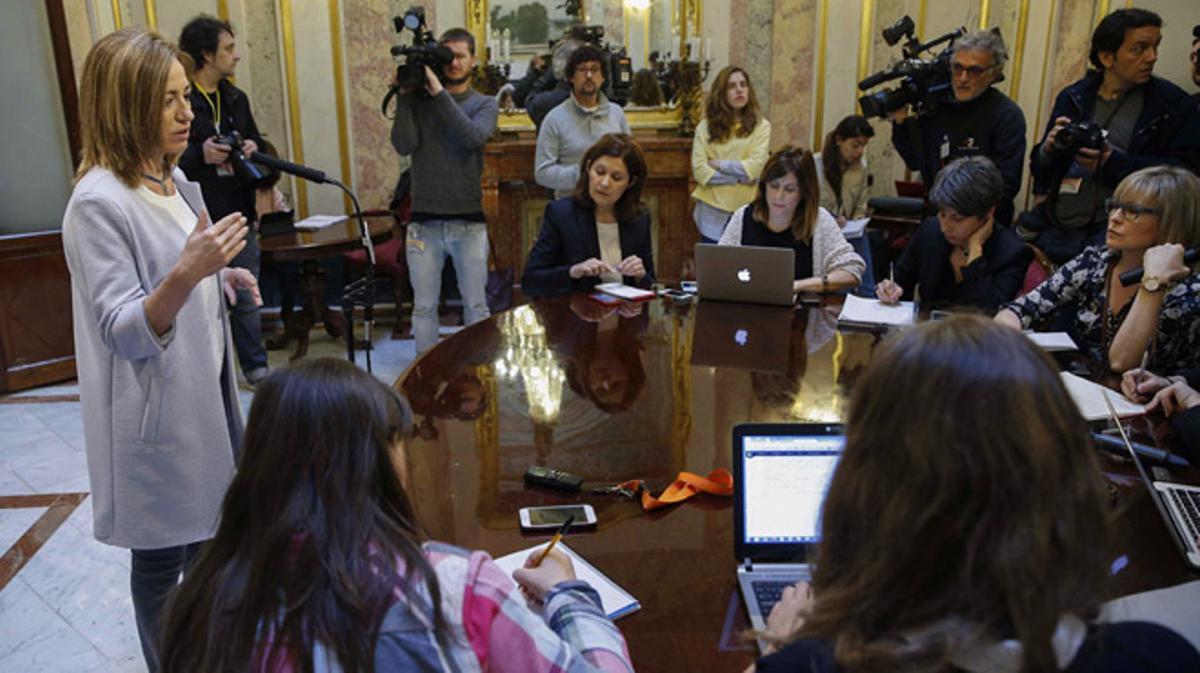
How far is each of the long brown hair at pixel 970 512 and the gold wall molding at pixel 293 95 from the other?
507 centimetres

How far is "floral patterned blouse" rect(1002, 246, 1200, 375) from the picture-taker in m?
2.28

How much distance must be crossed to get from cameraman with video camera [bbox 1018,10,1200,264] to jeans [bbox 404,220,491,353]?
7.49 feet

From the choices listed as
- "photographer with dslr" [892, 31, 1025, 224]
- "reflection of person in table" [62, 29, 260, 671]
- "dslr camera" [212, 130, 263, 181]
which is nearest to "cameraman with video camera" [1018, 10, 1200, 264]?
"photographer with dslr" [892, 31, 1025, 224]

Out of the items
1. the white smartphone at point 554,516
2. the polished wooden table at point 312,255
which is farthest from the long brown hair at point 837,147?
the white smartphone at point 554,516

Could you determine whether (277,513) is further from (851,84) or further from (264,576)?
(851,84)

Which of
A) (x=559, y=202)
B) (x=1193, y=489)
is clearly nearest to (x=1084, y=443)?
(x=1193, y=489)

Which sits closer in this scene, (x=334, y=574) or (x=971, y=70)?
(x=334, y=574)

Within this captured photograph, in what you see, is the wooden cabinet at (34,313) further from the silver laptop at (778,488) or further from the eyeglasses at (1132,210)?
the eyeglasses at (1132,210)

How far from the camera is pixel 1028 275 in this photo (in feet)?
9.89

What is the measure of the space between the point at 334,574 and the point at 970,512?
603 mm

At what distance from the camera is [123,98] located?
1.62 metres

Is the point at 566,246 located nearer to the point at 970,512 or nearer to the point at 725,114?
the point at 725,114

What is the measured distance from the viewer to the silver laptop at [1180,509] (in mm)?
1369

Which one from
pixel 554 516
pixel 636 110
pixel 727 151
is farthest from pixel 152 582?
→ pixel 636 110
